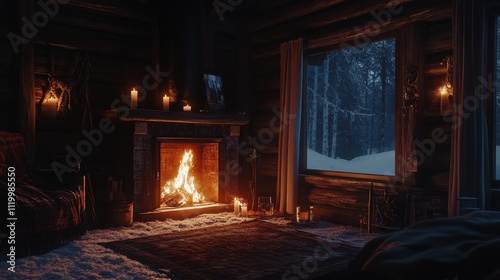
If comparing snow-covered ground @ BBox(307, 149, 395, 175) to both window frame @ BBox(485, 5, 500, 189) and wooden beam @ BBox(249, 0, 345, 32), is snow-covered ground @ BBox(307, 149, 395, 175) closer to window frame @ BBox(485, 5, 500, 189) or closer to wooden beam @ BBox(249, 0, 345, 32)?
window frame @ BBox(485, 5, 500, 189)

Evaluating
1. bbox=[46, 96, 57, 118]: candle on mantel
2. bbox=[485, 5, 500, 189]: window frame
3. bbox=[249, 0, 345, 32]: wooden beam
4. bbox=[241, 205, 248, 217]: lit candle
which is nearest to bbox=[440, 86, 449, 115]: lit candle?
bbox=[485, 5, 500, 189]: window frame

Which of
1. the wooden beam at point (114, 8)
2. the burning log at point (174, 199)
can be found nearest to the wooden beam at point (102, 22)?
the wooden beam at point (114, 8)

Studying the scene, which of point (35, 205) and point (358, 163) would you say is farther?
point (358, 163)

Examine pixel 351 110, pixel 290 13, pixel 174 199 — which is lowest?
pixel 174 199

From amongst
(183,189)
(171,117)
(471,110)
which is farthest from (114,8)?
(471,110)

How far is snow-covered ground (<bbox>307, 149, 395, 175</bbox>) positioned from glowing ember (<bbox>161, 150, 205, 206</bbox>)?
6.08ft

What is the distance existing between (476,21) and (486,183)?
1693 mm

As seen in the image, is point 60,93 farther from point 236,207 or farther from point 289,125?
point 289,125

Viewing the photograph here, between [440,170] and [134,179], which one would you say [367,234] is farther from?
[134,179]

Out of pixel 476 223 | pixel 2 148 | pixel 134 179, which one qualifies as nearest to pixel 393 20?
pixel 134 179

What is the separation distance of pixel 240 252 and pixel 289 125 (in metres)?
2.77

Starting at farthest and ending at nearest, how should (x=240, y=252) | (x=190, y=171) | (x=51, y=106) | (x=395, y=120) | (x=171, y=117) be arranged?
(x=190, y=171) < (x=171, y=117) < (x=51, y=106) < (x=395, y=120) < (x=240, y=252)

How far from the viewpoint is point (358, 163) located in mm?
6734

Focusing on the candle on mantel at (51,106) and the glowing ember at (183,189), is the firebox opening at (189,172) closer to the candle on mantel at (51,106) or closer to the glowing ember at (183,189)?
the glowing ember at (183,189)
